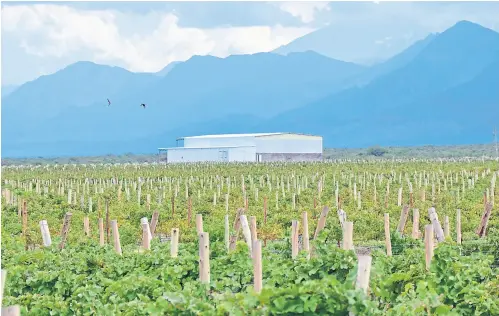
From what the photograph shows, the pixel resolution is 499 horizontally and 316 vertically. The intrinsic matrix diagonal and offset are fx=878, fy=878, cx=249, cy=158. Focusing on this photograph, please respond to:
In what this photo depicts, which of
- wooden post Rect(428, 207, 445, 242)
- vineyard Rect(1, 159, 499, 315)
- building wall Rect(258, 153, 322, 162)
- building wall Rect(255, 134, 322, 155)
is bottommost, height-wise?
vineyard Rect(1, 159, 499, 315)

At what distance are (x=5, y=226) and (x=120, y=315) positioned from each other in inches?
543

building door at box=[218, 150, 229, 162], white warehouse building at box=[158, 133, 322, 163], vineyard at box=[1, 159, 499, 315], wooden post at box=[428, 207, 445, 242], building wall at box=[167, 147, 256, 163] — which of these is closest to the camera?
vineyard at box=[1, 159, 499, 315]

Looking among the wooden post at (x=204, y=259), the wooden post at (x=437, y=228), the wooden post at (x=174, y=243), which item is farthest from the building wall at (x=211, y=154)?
the wooden post at (x=204, y=259)

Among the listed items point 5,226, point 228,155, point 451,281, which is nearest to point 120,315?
point 451,281

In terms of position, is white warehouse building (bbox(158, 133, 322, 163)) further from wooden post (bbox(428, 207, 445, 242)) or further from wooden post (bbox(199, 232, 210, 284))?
wooden post (bbox(199, 232, 210, 284))

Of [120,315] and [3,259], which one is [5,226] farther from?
[120,315]

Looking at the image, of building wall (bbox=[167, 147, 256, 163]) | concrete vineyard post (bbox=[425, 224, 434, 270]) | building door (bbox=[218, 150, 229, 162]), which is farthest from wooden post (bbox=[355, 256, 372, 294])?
building door (bbox=[218, 150, 229, 162])

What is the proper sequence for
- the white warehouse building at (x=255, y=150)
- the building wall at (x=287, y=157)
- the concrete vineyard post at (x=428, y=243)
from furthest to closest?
the building wall at (x=287, y=157)
the white warehouse building at (x=255, y=150)
the concrete vineyard post at (x=428, y=243)

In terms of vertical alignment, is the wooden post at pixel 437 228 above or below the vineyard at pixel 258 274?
above

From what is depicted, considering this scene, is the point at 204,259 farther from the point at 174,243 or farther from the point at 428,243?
the point at 428,243

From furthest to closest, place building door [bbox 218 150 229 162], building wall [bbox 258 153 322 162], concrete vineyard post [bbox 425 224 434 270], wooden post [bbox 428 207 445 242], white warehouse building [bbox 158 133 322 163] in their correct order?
1. building wall [bbox 258 153 322 162]
2. building door [bbox 218 150 229 162]
3. white warehouse building [bbox 158 133 322 163]
4. wooden post [bbox 428 207 445 242]
5. concrete vineyard post [bbox 425 224 434 270]

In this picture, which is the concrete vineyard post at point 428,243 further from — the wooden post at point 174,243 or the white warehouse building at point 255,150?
the white warehouse building at point 255,150

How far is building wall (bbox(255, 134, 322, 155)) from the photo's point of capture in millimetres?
81438

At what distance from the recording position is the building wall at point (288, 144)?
81.4 m
